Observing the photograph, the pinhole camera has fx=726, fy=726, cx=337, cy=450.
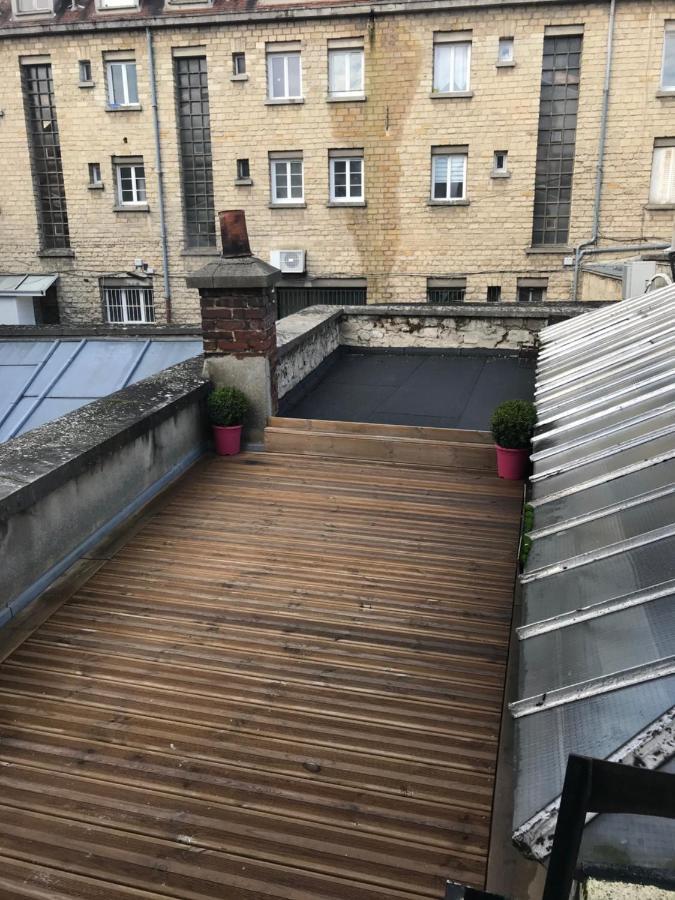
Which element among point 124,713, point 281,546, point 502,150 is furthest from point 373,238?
point 124,713

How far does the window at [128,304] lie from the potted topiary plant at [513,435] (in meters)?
19.6

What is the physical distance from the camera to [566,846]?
100cm

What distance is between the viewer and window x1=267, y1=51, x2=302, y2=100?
68.0ft

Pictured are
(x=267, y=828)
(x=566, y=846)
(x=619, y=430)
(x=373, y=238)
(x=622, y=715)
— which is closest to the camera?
(x=566, y=846)

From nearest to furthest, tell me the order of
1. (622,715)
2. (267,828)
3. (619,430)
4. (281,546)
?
(622,715) < (267,828) < (619,430) < (281,546)

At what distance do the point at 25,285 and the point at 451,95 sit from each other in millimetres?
14218

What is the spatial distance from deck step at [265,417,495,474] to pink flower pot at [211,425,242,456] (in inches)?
11.2

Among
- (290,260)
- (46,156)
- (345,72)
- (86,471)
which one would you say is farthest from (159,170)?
(86,471)

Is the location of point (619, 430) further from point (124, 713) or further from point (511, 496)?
point (124, 713)

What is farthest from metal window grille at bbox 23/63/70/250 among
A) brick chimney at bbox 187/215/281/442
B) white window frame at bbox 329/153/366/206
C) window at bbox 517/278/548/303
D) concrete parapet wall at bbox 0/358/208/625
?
concrete parapet wall at bbox 0/358/208/625

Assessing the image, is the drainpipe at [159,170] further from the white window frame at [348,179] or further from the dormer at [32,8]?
the white window frame at [348,179]

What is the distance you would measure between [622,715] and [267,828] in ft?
5.07

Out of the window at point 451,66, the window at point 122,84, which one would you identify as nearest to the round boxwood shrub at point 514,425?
the window at point 451,66

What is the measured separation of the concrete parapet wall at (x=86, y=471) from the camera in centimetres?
402
